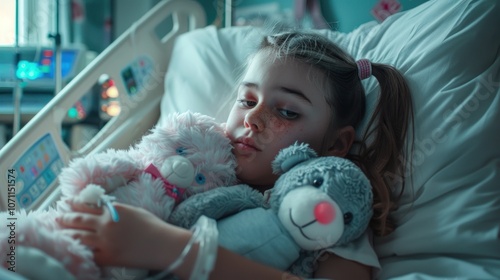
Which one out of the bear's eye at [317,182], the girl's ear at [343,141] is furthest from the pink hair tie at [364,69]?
the bear's eye at [317,182]

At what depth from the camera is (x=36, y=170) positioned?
1.42 meters

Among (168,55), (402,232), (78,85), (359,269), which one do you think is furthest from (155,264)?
(168,55)

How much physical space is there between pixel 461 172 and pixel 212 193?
0.50 m

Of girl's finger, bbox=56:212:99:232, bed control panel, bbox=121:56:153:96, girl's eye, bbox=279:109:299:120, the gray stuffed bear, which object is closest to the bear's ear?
the gray stuffed bear

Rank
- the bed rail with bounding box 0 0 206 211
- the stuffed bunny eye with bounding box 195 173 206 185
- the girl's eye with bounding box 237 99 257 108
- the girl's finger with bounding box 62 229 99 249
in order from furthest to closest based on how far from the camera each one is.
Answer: the bed rail with bounding box 0 0 206 211, the girl's eye with bounding box 237 99 257 108, the stuffed bunny eye with bounding box 195 173 206 185, the girl's finger with bounding box 62 229 99 249

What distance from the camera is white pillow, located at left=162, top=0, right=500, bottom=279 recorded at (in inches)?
38.2

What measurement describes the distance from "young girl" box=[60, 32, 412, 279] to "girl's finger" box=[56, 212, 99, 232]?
1.17 ft

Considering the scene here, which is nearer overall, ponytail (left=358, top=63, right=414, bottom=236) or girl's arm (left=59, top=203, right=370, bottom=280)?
girl's arm (left=59, top=203, right=370, bottom=280)

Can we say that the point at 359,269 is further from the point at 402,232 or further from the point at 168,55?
the point at 168,55

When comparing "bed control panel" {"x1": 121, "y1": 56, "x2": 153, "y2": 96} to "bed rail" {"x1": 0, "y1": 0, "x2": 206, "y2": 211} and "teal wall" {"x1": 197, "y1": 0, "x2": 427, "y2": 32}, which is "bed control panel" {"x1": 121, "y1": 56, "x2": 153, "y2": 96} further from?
"teal wall" {"x1": 197, "y1": 0, "x2": 427, "y2": 32}

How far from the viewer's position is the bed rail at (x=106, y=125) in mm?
1363

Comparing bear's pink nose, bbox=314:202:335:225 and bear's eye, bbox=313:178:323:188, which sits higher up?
bear's eye, bbox=313:178:323:188

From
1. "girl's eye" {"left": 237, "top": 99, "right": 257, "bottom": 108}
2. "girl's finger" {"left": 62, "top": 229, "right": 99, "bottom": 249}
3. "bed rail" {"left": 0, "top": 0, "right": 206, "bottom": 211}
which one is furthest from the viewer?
"bed rail" {"left": 0, "top": 0, "right": 206, "bottom": 211}

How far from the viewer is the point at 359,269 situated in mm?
924
